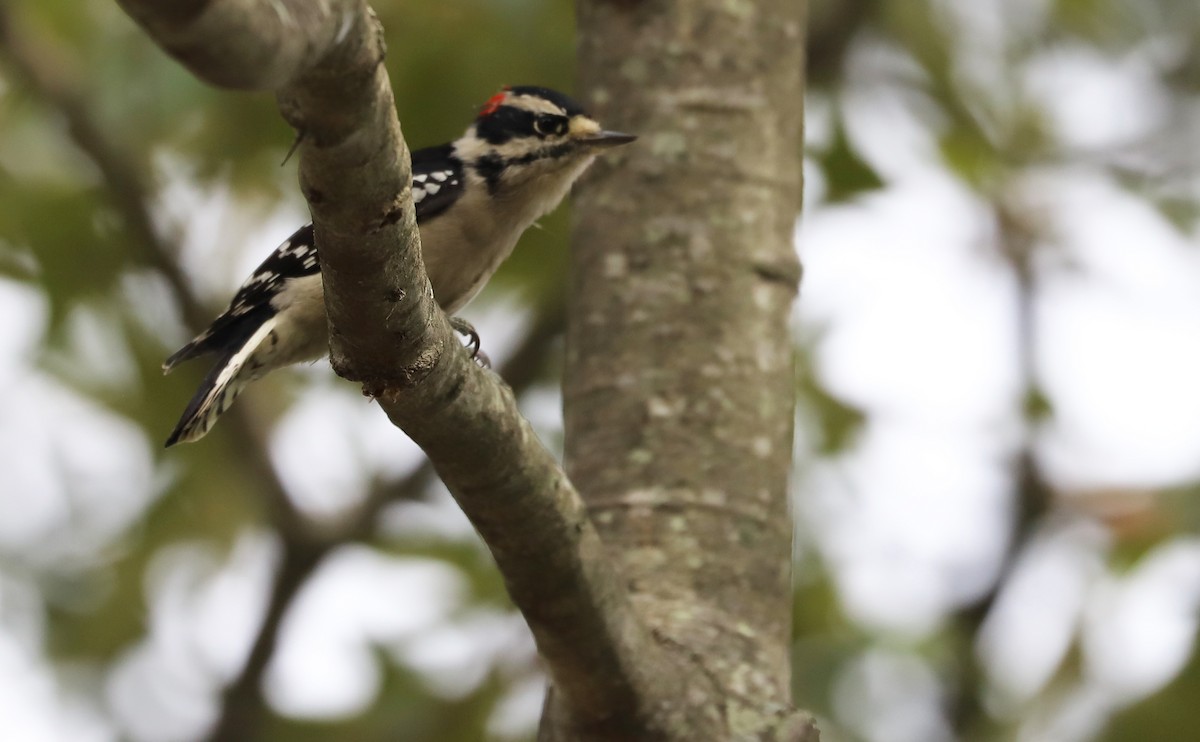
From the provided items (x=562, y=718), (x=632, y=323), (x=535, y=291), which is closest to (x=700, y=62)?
(x=632, y=323)

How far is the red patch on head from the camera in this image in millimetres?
4404

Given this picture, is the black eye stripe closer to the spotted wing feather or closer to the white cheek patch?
the white cheek patch

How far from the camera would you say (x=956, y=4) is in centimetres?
548

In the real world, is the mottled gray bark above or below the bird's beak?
below

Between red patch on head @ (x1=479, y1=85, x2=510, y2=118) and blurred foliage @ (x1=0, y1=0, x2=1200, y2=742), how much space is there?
0.05 meters

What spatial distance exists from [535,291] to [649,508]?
168 centimetres

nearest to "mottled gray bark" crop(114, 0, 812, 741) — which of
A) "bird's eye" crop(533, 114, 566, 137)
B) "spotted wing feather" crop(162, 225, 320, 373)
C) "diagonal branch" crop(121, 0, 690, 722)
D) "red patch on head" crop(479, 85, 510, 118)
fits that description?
"diagonal branch" crop(121, 0, 690, 722)

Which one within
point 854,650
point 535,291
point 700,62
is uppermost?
point 700,62

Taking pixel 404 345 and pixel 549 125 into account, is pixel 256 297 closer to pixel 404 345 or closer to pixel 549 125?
pixel 549 125

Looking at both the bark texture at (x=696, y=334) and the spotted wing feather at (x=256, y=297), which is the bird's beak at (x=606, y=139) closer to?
the bark texture at (x=696, y=334)

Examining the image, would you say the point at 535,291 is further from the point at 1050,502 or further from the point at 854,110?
the point at 1050,502

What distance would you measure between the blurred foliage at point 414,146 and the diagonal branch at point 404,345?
70.1 inches

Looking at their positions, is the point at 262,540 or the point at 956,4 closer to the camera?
the point at 956,4

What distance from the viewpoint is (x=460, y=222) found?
4152mm
